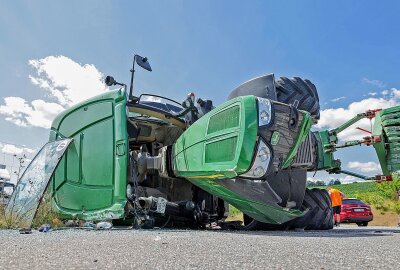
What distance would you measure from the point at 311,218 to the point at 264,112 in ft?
7.59

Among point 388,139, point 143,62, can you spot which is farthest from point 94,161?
point 388,139

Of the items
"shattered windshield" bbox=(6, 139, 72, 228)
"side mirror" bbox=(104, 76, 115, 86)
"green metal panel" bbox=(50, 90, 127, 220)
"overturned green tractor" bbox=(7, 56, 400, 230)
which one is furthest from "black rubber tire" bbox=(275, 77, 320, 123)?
"shattered windshield" bbox=(6, 139, 72, 228)

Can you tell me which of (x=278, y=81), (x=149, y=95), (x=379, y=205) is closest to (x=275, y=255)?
(x=278, y=81)

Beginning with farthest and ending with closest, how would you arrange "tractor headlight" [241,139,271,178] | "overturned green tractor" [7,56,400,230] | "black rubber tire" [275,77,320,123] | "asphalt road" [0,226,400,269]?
"black rubber tire" [275,77,320,123] < "overturned green tractor" [7,56,400,230] < "tractor headlight" [241,139,271,178] < "asphalt road" [0,226,400,269]

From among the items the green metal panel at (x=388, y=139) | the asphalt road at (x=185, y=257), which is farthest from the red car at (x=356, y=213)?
the asphalt road at (x=185, y=257)

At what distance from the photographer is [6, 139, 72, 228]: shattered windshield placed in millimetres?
5777

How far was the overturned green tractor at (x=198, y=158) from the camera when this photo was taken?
4.80 meters

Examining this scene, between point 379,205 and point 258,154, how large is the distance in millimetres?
20884

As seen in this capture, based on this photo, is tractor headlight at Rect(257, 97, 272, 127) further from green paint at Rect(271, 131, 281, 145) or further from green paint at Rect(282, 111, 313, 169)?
green paint at Rect(282, 111, 313, 169)

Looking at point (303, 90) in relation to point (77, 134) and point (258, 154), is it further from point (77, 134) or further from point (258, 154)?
point (77, 134)

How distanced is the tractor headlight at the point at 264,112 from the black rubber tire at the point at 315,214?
2054mm

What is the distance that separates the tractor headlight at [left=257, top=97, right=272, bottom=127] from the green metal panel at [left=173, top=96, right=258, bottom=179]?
0.06m

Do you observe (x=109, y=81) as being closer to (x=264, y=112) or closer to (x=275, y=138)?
(x=264, y=112)

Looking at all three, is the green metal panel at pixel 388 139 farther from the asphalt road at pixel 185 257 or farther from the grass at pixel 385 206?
the grass at pixel 385 206
